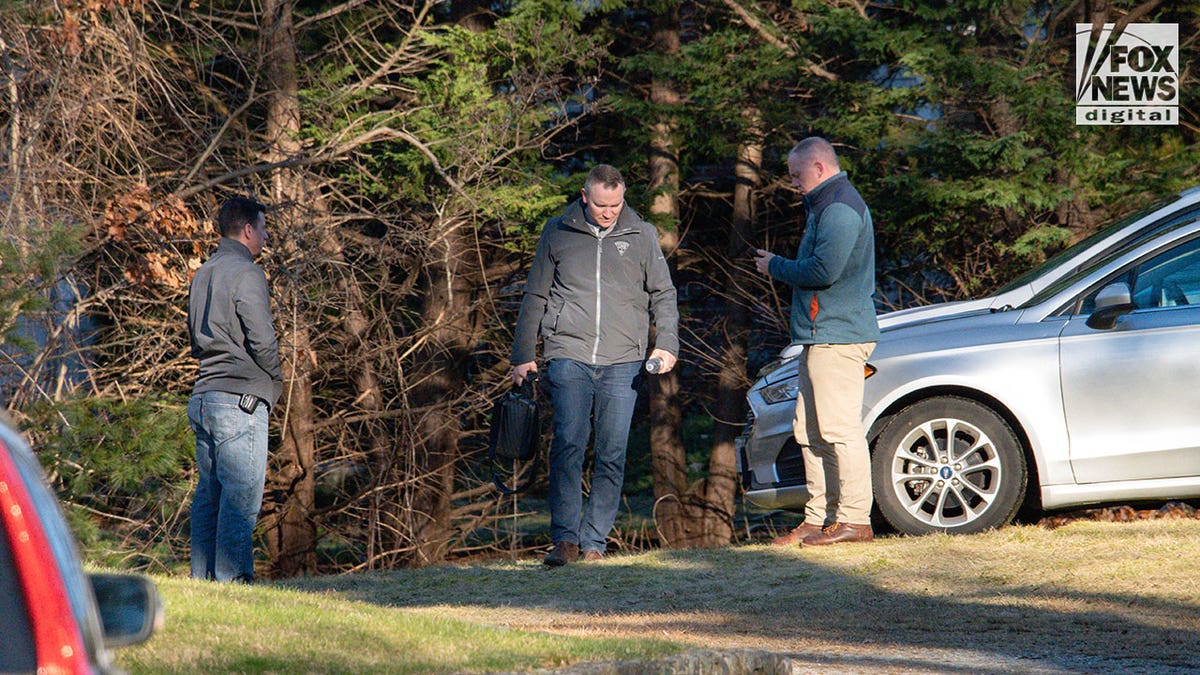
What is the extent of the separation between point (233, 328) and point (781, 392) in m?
3.30

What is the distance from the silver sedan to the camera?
816 centimetres

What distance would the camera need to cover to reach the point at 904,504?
851 cm

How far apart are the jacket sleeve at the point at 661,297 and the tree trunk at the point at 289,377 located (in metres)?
5.69

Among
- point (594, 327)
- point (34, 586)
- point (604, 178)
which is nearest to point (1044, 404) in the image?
point (594, 327)

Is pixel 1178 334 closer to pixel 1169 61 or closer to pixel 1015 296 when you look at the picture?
pixel 1015 296

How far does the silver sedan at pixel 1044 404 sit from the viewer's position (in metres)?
8.16

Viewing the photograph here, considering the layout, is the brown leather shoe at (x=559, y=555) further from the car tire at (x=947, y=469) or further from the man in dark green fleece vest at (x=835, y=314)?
the car tire at (x=947, y=469)

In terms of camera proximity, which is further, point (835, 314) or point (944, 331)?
point (944, 331)

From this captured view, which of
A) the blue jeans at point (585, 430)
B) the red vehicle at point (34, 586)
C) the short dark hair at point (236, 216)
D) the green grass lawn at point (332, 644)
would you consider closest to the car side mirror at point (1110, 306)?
the blue jeans at point (585, 430)

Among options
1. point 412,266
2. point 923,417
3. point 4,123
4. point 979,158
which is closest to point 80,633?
point 923,417

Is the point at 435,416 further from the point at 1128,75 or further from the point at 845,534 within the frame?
the point at 1128,75

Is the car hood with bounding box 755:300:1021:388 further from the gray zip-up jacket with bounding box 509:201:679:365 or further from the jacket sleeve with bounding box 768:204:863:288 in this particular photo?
the gray zip-up jacket with bounding box 509:201:679:365

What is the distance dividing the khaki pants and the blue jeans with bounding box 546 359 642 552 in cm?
98

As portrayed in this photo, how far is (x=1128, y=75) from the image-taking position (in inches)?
516
